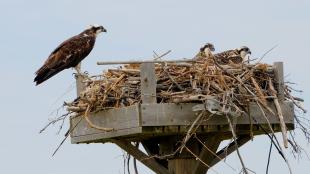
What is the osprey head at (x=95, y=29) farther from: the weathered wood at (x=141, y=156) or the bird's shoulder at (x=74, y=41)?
the weathered wood at (x=141, y=156)

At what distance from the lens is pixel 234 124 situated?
825 centimetres

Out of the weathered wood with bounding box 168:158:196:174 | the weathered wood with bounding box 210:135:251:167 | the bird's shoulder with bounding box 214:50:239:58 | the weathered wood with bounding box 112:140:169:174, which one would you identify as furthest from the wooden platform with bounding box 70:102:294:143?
the bird's shoulder with bounding box 214:50:239:58

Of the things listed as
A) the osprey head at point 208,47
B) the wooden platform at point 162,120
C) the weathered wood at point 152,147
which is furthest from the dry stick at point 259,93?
the osprey head at point 208,47

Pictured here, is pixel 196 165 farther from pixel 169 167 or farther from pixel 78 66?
pixel 78 66

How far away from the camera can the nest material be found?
322 inches

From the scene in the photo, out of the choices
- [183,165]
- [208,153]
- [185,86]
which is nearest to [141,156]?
[183,165]

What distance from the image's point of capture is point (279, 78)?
889 centimetres

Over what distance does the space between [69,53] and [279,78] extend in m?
3.04

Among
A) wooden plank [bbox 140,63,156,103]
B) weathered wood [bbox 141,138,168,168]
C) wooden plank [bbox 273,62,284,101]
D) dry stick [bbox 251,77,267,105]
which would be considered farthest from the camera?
weathered wood [bbox 141,138,168,168]

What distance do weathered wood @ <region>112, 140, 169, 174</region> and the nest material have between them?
60 cm

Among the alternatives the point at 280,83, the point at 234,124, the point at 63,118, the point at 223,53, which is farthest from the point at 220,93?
the point at 223,53

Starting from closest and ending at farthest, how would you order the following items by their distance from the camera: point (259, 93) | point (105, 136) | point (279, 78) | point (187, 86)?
point (187, 86) → point (259, 93) → point (105, 136) → point (279, 78)

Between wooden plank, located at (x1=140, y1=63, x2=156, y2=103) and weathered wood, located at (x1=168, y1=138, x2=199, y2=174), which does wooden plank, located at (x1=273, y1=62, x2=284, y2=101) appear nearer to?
weathered wood, located at (x1=168, y1=138, x2=199, y2=174)

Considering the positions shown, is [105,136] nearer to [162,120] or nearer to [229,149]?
[162,120]
